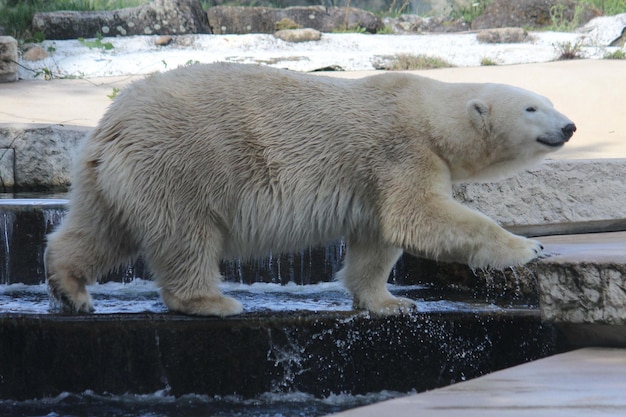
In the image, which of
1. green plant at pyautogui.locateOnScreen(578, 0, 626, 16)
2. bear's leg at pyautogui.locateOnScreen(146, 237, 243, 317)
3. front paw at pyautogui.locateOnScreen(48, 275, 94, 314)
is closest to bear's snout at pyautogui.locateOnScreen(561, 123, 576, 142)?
bear's leg at pyautogui.locateOnScreen(146, 237, 243, 317)

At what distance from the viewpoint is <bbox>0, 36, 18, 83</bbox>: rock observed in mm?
10664

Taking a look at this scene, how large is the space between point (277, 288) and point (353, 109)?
1.41 metres

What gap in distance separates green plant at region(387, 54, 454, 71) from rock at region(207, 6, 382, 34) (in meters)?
2.81

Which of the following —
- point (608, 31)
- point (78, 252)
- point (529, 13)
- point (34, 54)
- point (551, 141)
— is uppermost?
point (551, 141)

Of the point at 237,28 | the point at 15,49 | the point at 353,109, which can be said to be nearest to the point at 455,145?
the point at 353,109

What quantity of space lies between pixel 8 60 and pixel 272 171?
767 cm

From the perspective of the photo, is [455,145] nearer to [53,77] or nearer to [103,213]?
[103,213]

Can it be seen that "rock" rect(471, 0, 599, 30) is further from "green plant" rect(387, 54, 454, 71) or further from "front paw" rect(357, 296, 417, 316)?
"front paw" rect(357, 296, 417, 316)

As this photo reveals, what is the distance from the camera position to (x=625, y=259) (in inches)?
132

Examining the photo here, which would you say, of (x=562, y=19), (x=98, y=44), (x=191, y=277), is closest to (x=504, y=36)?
(x=562, y=19)

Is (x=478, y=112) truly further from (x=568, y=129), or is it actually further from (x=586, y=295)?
(x=586, y=295)

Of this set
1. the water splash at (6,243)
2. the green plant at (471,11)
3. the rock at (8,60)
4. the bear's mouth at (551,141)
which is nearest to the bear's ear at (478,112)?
the bear's mouth at (551,141)

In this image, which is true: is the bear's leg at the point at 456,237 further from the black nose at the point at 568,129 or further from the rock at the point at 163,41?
the rock at the point at 163,41

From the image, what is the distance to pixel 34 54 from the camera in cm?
1256
